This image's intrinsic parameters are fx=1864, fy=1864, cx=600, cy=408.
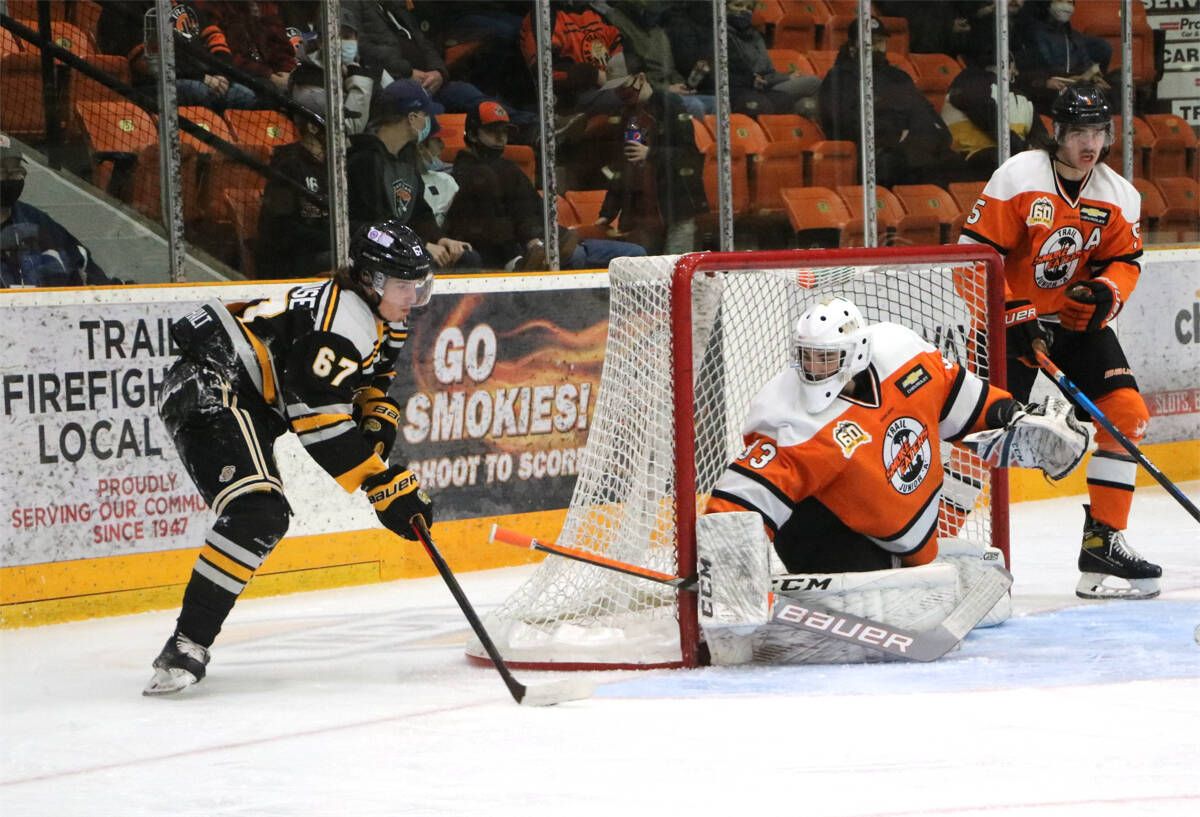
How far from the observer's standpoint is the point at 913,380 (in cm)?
406

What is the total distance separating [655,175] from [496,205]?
0.71m

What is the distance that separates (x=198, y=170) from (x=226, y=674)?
177 centimetres

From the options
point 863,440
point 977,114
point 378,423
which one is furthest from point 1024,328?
point 977,114

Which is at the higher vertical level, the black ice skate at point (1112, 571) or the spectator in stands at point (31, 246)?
the spectator in stands at point (31, 246)

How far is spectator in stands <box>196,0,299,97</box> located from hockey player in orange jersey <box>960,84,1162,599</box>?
212 centimetres

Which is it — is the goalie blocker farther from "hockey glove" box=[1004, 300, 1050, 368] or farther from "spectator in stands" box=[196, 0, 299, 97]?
"spectator in stands" box=[196, 0, 299, 97]

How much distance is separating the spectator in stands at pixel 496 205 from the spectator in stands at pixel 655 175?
0.31m

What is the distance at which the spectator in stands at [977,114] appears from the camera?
7.34 meters

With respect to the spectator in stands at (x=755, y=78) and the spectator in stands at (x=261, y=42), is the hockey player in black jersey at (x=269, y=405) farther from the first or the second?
the spectator in stands at (x=755, y=78)

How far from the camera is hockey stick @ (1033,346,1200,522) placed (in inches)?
187

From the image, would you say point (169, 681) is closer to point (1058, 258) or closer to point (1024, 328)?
point (1024, 328)

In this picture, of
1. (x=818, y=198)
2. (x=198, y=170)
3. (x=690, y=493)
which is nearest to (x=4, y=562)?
(x=198, y=170)

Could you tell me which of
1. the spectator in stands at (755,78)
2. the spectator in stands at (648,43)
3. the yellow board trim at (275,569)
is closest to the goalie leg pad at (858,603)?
the yellow board trim at (275,569)

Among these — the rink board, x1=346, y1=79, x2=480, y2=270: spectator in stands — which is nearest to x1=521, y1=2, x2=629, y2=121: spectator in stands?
x1=346, y1=79, x2=480, y2=270: spectator in stands
